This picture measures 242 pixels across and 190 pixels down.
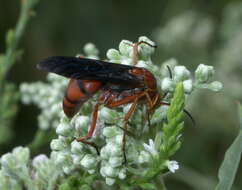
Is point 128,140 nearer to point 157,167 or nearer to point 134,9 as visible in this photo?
point 157,167

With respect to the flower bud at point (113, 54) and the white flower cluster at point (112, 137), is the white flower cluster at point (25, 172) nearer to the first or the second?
the white flower cluster at point (112, 137)

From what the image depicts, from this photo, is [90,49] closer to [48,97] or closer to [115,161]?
[48,97]

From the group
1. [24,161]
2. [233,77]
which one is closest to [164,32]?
[233,77]

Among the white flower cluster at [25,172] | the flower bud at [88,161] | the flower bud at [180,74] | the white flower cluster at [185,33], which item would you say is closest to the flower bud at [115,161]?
the flower bud at [88,161]

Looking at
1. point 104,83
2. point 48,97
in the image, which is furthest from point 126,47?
point 48,97

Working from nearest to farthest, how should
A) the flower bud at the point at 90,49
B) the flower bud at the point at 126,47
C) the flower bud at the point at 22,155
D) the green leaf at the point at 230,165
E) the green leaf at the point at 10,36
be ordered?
the green leaf at the point at 230,165, the flower bud at the point at 126,47, the flower bud at the point at 22,155, the flower bud at the point at 90,49, the green leaf at the point at 10,36

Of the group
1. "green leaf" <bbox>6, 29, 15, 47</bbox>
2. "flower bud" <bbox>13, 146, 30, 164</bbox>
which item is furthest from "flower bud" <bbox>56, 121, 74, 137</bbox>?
"green leaf" <bbox>6, 29, 15, 47</bbox>
